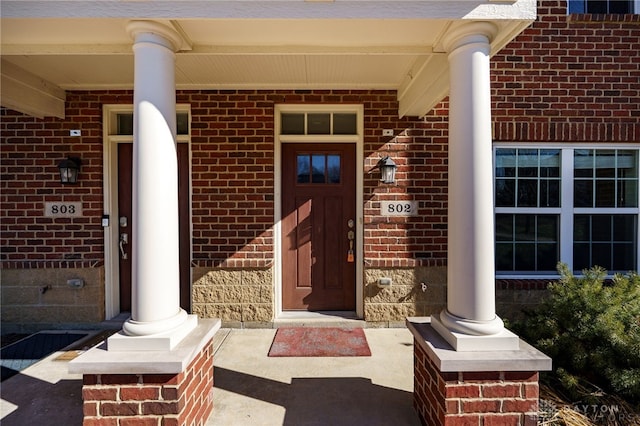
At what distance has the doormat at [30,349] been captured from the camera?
3059 mm

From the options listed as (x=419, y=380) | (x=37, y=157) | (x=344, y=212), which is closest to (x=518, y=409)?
(x=419, y=380)

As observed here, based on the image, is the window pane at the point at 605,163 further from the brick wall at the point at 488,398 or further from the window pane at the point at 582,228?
the brick wall at the point at 488,398

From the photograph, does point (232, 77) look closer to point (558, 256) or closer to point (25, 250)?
point (25, 250)

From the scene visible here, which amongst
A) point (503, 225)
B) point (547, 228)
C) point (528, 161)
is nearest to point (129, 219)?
point (503, 225)

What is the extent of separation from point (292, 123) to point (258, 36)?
5.82ft

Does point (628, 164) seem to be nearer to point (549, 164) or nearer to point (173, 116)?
point (549, 164)

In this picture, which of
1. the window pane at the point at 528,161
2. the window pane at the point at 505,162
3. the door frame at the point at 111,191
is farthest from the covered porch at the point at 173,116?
the window pane at the point at 528,161

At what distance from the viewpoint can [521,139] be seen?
3852mm

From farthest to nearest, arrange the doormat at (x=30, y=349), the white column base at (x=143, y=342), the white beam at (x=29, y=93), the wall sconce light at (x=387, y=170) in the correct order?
the wall sconce light at (x=387, y=170), the white beam at (x=29, y=93), the doormat at (x=30, y=349), the white column base at (x=143, y=342)

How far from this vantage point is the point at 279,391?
266 cm

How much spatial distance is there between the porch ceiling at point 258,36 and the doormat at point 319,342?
8.14 feet

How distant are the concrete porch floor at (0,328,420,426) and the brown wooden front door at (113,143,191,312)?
1.01 meters

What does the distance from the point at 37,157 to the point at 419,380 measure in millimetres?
4542

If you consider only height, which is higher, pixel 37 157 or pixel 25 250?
pixel 37 157
